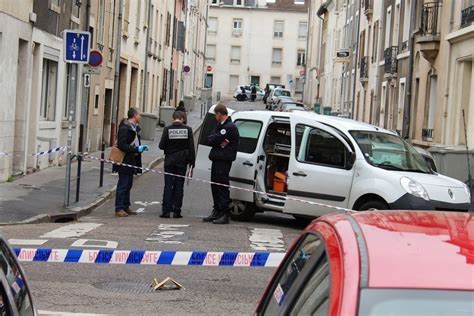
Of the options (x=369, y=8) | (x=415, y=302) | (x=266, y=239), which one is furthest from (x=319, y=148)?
(x=369, y=8)

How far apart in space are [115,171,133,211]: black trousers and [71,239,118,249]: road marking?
309 cm

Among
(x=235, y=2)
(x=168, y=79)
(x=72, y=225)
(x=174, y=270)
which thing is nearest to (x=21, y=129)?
(x=72, y=225)

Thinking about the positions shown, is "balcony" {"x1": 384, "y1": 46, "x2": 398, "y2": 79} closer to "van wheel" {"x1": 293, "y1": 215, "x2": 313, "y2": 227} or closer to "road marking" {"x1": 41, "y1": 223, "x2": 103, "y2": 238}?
"van wheel" {"x1": 293, "y1": 215, "x2": 313, "y2": 227}

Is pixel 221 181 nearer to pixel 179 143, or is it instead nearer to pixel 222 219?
pixel 222 219

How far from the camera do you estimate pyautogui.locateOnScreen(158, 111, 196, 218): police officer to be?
14336 mm

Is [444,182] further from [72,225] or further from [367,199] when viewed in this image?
[72,225]

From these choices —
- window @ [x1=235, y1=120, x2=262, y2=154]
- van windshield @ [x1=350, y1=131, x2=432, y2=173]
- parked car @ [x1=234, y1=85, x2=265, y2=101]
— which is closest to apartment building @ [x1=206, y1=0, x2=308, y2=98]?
parked car @ [x1=234, y1=85, x2=265, y2=101]

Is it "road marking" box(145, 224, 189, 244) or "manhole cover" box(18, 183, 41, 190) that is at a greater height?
"manhole cover" box(18, 183, 41, 190)

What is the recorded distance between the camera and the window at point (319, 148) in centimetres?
1330

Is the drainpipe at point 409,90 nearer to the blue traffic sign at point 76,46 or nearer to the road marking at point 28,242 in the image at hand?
the blue traffic sign at point 76,46

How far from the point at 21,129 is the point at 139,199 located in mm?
3143

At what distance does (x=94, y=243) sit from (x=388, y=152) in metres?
5.01

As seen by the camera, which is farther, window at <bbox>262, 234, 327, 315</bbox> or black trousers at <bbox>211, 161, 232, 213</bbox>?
black trousers at <bbox>211, 161, 232, 213</bbox>

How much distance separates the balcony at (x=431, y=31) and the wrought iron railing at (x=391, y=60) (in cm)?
626
